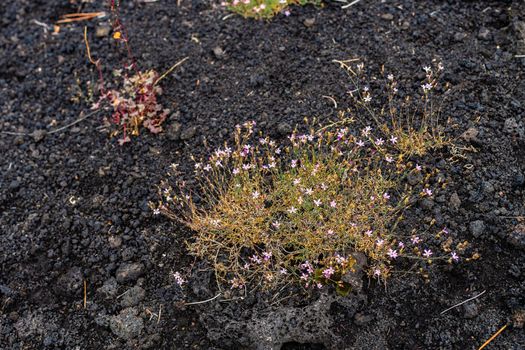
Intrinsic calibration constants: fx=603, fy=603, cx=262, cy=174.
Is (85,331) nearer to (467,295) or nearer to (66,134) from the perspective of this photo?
(66,134)

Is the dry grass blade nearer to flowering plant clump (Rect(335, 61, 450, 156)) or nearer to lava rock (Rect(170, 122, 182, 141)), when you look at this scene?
lava rock (Rect(170, 122, 182, 141))

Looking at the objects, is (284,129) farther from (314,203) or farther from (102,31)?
(102,31)

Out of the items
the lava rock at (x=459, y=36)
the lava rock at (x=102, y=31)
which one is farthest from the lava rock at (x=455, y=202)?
the lava rock at (x=102, y=31)

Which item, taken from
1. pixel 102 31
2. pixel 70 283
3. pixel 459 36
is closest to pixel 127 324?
pixel 70 283

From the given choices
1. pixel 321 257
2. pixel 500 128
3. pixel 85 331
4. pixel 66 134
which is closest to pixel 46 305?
A: pixel 85 331

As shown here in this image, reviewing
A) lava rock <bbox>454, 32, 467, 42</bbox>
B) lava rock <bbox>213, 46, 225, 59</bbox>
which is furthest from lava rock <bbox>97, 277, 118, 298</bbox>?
lava rock <bbox>454, 32, 467, 42</bbox>

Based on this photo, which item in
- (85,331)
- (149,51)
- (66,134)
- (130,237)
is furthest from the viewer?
(149,51)

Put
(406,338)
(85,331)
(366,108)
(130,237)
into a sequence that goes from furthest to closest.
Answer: (366,108)
(130,237)
(85,331)
(406,338)

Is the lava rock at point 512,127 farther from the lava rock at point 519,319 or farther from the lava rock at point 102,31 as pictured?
the lava rock at point 102,31
